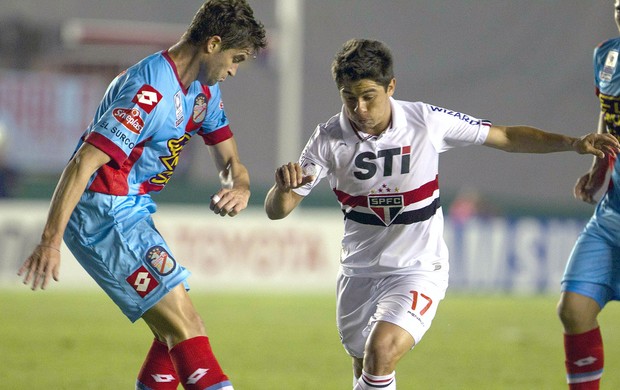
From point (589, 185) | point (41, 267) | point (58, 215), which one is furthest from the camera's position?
point (589, 185)

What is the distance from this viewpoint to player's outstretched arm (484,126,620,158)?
537 centimetres

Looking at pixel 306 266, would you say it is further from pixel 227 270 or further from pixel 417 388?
pixel 417 388

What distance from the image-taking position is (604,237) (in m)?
6.06

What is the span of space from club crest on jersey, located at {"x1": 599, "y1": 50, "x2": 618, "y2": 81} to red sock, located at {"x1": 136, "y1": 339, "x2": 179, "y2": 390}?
2.88m

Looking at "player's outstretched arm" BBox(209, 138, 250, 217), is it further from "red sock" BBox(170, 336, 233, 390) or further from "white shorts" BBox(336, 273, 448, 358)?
"white shorts" BBox(336, 273, 448, 358)

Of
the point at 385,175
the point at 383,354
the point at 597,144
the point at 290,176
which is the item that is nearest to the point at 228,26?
the point at 290,176

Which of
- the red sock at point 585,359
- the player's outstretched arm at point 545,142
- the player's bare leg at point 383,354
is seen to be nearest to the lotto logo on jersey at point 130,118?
the player's bare leg at point 383,354

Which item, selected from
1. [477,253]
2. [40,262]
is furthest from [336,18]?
[40,262]

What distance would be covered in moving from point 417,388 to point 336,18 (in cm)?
1574

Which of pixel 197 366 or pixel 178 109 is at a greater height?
pixel 178 109

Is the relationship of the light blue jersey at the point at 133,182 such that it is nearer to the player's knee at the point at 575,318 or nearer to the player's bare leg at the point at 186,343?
the player's bare leg at the point at 186,343

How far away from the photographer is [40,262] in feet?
14.6

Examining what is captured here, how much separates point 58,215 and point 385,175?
1.72 meters

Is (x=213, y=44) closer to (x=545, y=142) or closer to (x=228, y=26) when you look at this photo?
(x=228, y=26)
